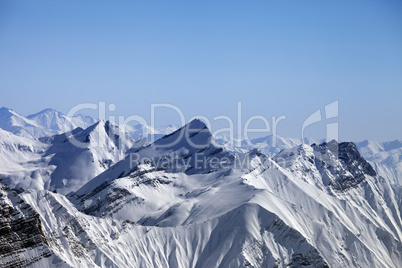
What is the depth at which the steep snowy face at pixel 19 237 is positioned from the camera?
16512cm

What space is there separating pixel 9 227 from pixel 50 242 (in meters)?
24.6

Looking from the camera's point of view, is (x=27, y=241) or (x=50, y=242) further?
(x=50, y=242)

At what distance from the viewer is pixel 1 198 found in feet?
559

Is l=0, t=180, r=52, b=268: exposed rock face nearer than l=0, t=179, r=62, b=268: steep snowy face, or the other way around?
l=0, t=180, r=52, b=268: exposed rock face

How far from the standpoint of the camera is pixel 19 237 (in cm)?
16900

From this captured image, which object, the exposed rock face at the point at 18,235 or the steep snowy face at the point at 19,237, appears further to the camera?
the steep snowy face at the point at 19,237

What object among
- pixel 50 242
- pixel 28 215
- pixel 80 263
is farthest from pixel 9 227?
pixel 80 263

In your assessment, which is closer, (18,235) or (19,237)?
(18,235)

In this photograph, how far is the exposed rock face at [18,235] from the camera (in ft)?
541

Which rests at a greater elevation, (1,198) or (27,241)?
(1,198)

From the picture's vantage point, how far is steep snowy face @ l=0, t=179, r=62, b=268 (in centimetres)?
16512

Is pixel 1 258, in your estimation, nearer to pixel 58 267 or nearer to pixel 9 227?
pixel 9 227

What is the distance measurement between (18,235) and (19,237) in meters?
0.87

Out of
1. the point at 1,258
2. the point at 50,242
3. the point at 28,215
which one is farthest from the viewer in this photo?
the point at 50,242
